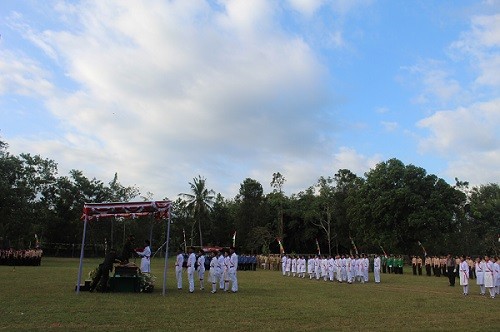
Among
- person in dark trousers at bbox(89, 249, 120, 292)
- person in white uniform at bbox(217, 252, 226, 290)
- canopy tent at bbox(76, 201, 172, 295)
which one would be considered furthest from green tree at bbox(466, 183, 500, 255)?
person in dark trousers at bbox(89, 249, 120, 292)

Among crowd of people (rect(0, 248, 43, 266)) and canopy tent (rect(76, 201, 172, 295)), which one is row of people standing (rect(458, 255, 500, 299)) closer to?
canopy tent (rect(76, 201, 172, 295))

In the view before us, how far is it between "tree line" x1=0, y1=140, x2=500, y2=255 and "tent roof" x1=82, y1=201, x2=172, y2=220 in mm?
28218

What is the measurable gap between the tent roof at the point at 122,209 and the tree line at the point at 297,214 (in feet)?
92.6

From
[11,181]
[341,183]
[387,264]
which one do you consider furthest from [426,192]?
[11,181]

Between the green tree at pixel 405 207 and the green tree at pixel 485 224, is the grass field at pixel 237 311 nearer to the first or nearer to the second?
the green tree at pixel 405 207

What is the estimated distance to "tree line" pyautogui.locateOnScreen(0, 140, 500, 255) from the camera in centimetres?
4475

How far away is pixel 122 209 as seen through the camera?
16938 millimetres

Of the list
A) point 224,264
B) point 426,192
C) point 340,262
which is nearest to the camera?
point 224,264

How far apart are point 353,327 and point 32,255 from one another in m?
34.2

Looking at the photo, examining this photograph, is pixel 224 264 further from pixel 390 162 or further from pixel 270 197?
pixel 270 197

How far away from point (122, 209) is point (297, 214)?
48.2 meters

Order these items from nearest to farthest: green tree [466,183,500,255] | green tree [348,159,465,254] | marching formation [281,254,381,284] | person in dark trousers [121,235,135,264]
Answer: person in dark trousers [121,235,135,264] < marching formation [281,254,381,284] < green tree [348,159,465,254] < green tree [466,183,500,255]

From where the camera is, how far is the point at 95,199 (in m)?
64.6

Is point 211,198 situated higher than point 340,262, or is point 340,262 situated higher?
point 211,198
